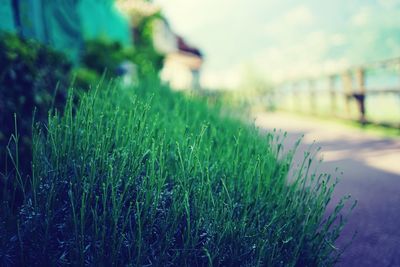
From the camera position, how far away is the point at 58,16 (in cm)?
566

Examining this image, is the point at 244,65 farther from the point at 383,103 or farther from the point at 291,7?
the point at 291,7

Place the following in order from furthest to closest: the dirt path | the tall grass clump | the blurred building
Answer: the blurred building
the dirt path
the tall grass clump

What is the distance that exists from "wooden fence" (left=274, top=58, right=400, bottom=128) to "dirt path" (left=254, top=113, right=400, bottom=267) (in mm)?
956

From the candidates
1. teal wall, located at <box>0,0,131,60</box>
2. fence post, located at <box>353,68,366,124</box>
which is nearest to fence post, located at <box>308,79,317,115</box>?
fence post, located at <box>353,68,366,124</box>

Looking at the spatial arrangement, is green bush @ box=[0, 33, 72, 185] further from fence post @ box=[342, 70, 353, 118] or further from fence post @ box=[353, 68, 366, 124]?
fence post @ box=[342, 70, 353, 118]

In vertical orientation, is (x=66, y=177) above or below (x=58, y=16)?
below

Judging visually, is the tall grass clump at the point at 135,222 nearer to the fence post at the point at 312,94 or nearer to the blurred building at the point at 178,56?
the fence post at the point at 312,94

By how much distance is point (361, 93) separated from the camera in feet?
21.3

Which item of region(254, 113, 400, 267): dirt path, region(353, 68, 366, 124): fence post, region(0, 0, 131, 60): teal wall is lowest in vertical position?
region(254, 113, 400, 267): dirt path

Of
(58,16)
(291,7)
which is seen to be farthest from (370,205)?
(291,7)

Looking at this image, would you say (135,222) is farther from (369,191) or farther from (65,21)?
(65,21)

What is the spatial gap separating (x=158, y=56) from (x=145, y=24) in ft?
5.17

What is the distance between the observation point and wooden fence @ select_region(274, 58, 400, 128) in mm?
5445

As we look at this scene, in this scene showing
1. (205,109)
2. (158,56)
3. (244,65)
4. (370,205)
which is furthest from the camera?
(244,65)
